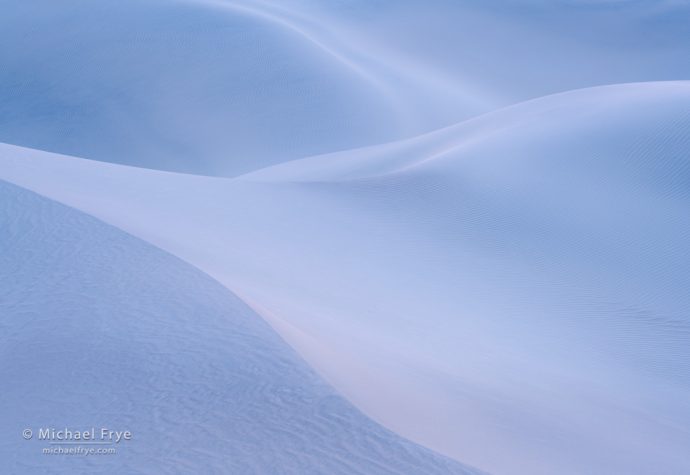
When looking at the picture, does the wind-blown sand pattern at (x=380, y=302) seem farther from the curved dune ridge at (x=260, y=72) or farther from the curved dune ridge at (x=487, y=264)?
the curved dune ridge at (x=260, y=72)

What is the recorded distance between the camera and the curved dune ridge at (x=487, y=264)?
379 centimetres

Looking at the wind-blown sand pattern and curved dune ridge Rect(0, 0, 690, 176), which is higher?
curved dune ridge Rect(0, 0, 690, 176)

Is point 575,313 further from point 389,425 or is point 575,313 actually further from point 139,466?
point 139,466

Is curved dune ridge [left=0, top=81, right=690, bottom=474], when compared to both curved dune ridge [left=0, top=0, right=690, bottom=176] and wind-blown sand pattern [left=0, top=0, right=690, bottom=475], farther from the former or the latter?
curved dune ridge [left=0, top=0, right=690, bottom=176]

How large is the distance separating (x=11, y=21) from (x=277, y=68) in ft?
22.2

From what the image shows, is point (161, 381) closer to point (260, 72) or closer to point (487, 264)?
point (487, 264)

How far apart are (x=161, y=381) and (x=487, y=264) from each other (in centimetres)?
465

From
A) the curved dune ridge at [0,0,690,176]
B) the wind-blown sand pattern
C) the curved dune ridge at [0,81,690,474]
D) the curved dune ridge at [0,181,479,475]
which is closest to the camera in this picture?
the curved dune ridge at [0,181,479,475]

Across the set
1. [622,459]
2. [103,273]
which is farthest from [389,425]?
[103,273]

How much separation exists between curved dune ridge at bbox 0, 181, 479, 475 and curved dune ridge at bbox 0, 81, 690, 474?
188mm

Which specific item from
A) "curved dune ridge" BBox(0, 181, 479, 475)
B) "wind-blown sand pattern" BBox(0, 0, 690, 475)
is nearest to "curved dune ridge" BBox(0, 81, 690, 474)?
"wind-blown sand pattern" BBox(0, 0, 690, 475)

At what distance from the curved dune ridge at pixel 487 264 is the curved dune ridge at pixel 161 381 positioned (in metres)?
0.19

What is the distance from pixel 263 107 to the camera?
17438mm

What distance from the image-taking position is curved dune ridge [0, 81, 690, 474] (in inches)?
149
